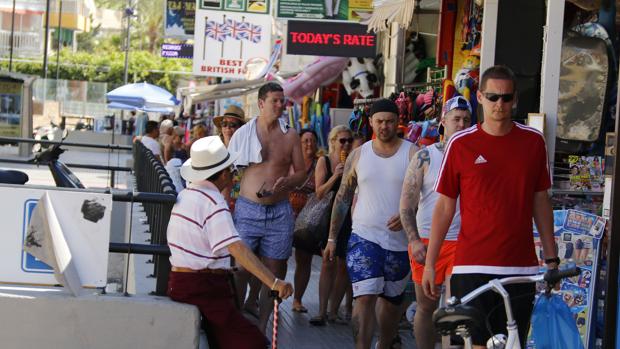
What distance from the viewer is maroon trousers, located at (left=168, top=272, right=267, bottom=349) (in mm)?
6160

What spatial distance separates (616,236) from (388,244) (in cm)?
183

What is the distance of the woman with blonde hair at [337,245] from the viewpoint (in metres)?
9.80

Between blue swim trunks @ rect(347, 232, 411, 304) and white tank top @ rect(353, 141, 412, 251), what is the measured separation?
0.05 meters

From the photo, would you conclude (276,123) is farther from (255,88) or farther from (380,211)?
(255,88)

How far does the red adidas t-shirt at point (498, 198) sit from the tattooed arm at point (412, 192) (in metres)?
A: 1.34

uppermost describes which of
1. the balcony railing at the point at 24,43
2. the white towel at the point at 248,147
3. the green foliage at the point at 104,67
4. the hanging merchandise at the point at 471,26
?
the balcony railing at the point at 24,43

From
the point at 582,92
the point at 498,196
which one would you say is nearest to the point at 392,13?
the point at 582,92

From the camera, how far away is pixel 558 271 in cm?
472

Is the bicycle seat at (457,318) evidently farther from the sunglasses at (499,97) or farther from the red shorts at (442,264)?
the red shorts at (442,264)

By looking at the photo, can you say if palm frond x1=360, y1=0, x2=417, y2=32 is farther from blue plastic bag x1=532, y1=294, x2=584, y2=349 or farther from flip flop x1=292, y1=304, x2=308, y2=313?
blue plastic bag x1=532, y1=294, x2=584, y2=349

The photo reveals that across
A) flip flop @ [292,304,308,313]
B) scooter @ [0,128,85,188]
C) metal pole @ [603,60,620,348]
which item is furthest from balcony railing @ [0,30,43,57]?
metal pole @ [603,60,620,348]

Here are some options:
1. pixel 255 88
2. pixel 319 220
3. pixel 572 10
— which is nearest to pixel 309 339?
pixel 319 220

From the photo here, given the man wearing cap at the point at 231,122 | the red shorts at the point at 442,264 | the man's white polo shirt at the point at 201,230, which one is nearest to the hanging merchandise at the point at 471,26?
the man wearing cap at the point at 231,122

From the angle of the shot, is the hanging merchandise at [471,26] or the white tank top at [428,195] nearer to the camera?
the white tank top at [428,195]
